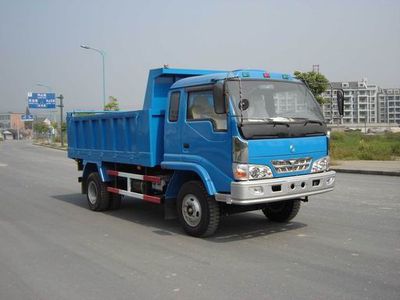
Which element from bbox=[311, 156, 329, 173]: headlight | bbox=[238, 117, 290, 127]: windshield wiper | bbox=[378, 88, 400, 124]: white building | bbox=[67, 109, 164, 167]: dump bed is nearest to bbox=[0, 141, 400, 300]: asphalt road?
bbox=[311, 156, 329, 173]: headlight

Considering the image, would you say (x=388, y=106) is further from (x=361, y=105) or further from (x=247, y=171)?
(x=247, y=171)

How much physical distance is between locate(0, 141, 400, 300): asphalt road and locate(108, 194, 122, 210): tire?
→ 29 cm

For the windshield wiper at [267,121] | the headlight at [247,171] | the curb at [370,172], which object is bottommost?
the curb at [370,172]

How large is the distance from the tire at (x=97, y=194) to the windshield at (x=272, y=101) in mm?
4461

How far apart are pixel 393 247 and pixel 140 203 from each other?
6.28 m

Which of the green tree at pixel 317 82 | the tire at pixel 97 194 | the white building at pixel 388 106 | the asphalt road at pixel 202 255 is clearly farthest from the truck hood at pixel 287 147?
the white building at pixel 388 106

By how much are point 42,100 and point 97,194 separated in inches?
2085

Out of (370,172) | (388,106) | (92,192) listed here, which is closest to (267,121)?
(92,192)

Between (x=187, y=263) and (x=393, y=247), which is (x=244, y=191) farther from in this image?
(x=393, y=247)

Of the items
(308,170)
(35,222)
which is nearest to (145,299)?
(308,170)

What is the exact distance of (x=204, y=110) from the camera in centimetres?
734

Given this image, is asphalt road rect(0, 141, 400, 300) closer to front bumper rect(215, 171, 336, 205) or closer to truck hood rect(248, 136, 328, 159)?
front bumper rect(215, 171, 336, 205)

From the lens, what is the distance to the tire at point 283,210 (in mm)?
8312

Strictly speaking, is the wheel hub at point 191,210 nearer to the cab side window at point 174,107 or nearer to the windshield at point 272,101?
the cab side window at point 174,107
